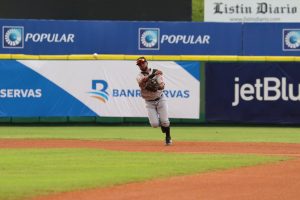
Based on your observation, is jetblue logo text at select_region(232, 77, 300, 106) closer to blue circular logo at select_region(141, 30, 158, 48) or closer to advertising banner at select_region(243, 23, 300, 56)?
advertising banner at select_region(243, 23, 300, 56)

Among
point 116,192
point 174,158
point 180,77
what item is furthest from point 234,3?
point 116,192

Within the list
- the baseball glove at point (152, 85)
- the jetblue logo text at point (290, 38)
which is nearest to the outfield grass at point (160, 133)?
the baseball glove at point (152, 85)

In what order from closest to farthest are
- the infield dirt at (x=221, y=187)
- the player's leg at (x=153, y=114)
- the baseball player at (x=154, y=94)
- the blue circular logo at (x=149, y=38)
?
the infield dirt at (x=221, y=187) < the baseball player at (x=154, y=94) < the player's leg at (x=153, y=114) < the blue circular logo at (x=149, y=38)

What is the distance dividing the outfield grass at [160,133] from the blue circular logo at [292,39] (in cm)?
735

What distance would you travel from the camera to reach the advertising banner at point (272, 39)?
30766mm

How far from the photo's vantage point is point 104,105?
80.0 ft

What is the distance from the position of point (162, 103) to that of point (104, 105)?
6.50 metres

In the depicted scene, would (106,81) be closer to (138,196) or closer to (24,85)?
(24,85)

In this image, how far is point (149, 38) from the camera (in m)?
30.5

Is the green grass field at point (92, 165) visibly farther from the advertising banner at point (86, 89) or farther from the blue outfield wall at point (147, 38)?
the blue outfield wall at point (147, 38)

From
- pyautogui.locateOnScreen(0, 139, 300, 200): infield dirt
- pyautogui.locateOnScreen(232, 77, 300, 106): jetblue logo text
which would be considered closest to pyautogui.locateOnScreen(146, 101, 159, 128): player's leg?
pyautogui.locateOnScreen(0, 139, 300, 200): infield dirt

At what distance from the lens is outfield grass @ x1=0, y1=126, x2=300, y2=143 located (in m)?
20.6

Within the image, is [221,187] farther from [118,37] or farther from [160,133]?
[118,37]

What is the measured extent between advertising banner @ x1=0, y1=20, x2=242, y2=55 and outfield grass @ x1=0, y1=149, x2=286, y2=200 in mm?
13748
